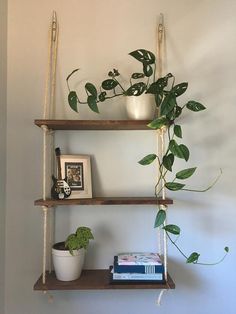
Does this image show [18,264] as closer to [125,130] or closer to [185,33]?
[125,130]

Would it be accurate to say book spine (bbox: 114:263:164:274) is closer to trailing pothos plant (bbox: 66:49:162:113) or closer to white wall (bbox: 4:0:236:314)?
white wall (bbox: 4:0:236:314)

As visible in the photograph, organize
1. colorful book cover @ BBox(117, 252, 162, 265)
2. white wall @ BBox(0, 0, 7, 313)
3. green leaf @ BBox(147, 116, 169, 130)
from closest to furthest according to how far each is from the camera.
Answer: green leaf @ BBox(147, 116, 169, 130) < colorful book cover @ BBox(117, 252, 162, 265) < white wall @ BBox(0, 0, 7, 313)

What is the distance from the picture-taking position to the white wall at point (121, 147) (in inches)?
61.8

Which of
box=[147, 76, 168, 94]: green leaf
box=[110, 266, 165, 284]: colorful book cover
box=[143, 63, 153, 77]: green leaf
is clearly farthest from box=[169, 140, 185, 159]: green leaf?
box=[110, 266, 165, 284]: colorful book cover

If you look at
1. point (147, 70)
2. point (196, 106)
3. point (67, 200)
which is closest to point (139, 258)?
point (67, 200)

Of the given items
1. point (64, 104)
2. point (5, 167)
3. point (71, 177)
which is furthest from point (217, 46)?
point (5, 167)

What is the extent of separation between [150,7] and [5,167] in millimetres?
1192

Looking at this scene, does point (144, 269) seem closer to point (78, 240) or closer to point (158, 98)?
point (78, 240)

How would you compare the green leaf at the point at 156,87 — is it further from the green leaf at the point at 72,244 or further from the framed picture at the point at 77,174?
the green leaf at the point at 72,244

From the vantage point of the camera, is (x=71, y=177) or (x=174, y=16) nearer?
(x=71, y=177)

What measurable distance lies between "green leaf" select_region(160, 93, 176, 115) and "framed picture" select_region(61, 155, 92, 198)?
1.65 feet

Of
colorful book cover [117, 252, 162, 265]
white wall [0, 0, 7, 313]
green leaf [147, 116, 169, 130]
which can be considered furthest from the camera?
white wall [0, 0, 7, 313]

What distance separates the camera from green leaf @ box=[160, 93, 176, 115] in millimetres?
1313

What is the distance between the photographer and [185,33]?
1.64 meters
